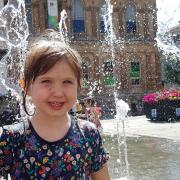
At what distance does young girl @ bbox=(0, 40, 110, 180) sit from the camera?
204cm

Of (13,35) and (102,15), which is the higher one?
(102,15)

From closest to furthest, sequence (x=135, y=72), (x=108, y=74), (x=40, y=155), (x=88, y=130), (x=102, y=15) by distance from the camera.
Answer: (x=40, y=155)
(x=88, y=130)
(x=102, y=15)
(x=108, y=74)
(x=135, y=72)

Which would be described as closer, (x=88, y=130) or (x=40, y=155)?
(x=40, y=155)

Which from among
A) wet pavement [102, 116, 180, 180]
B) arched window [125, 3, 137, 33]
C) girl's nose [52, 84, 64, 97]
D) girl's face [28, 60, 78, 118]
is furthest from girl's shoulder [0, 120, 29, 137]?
arched window [125, 3, 137, 33]

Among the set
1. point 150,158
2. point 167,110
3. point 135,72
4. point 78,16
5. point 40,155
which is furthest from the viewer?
point 135,72

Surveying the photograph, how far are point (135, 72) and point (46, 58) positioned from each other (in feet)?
112

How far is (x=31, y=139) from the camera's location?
2.08 meters

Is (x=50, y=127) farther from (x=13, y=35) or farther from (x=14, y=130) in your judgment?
(x=13, y=35)

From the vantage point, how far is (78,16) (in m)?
34.9

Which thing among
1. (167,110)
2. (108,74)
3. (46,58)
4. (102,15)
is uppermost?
(102,15)

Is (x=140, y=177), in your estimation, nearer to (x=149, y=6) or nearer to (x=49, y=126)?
(x=49, y=126)

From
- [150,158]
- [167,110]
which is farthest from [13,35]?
[150,158]

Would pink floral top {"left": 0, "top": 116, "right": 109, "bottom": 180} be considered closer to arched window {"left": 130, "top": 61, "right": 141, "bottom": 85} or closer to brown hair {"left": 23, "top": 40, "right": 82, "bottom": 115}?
brown hair {"left": 23, "top": 40, "right": 82, "bottom": 115}

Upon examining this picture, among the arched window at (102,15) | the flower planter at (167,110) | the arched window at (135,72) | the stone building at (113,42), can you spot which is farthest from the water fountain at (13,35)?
the flower planter at (167,110)
